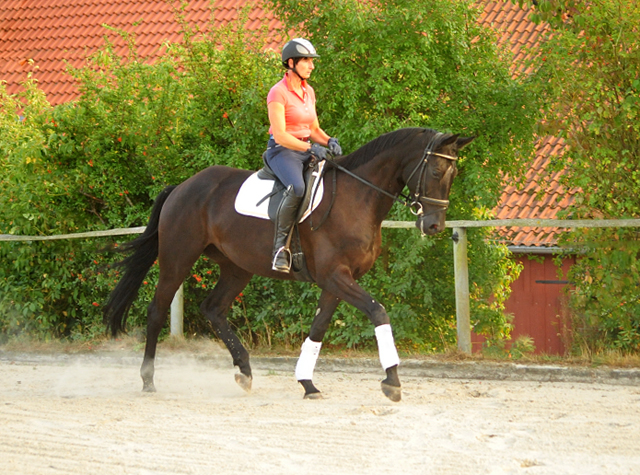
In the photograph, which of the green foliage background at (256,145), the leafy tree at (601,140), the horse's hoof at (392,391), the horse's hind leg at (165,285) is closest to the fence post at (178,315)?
the green foliage background at (256,145)

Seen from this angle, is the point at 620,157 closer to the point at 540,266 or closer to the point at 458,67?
the point at 458,67

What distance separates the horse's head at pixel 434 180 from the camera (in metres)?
5.95

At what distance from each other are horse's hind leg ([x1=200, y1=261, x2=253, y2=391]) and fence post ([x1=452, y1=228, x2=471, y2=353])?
80.1 inches

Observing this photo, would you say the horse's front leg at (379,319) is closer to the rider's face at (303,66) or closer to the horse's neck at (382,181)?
the horse's neck at (382,181)

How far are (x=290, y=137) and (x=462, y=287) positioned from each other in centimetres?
259

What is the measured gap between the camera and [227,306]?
7504 millimetres

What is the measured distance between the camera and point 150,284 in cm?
947

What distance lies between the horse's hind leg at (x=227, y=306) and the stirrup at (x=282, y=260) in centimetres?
111

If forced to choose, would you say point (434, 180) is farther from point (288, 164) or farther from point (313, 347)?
point (313, 347)

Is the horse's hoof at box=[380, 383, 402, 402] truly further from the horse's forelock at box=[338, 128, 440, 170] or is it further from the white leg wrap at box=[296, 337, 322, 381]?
the horse's forelock at box=[338, 128, 440, 170]

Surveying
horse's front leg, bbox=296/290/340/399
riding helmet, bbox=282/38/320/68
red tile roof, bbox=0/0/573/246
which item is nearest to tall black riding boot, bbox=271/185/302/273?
horse's front leg, bbox=296/290/340/399

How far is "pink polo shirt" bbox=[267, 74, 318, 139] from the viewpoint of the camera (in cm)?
646

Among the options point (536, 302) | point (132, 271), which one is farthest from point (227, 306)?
point (536, 302)

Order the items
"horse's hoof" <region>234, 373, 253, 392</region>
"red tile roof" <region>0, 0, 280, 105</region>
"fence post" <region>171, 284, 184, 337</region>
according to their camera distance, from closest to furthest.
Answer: "horse's hoof" <region>234, 373, 253, 392</region>, "fence post" <region>171, 284, 184, 337</region>, "red tile roof" <region>0, 0, 280, 105</region>
